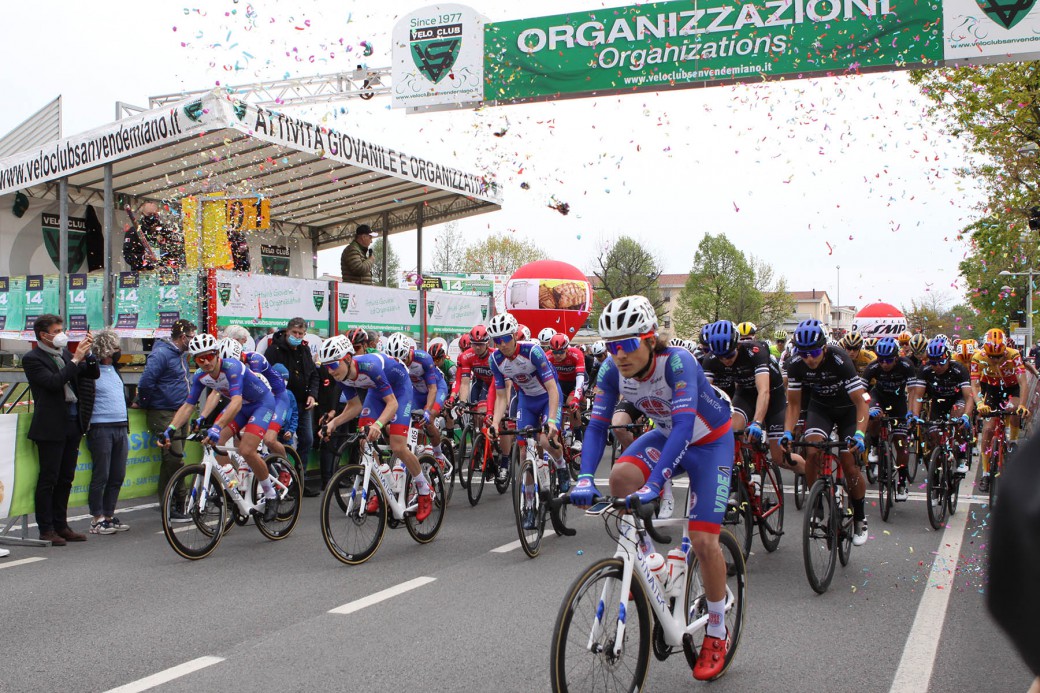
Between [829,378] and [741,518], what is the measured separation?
1528mm

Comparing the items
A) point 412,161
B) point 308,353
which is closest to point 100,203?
point 412,161

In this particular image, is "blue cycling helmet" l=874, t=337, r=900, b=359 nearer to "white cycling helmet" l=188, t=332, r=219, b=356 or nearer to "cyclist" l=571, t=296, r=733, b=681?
"cyclist" l=571, t=296, r=733, b=681

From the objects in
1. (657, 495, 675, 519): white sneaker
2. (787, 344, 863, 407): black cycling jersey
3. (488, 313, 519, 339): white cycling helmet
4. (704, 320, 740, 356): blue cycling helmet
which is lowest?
(657, 495, 675, 519): white sneaker

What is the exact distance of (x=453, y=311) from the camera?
2306 centimetres

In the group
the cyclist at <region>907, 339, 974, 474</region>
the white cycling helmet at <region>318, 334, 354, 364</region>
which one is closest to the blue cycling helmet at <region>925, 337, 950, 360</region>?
the cyclist at <region>907, 339, 974, 474</region>

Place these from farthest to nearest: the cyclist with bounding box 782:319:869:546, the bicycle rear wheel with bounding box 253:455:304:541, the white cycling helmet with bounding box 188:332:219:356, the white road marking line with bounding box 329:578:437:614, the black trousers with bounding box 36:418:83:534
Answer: the bicycle rear wheel with bounding box 253:455:304:541 → the black trousers with bounding box 36:418:83:534 → the white cycling helmet with bounding box 188:332:219:356 → the cyclist with bounding box 782:319:869:546 → the white road marking line with bounding box 329:578:437:614

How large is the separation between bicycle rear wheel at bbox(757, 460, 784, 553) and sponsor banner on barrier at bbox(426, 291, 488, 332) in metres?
14.9

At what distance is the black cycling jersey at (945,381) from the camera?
10312 millimetres

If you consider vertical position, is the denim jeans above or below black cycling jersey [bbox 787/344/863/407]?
below

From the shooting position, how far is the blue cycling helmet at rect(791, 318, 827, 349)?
293 inches

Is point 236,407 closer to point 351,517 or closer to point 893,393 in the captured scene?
point 351,517

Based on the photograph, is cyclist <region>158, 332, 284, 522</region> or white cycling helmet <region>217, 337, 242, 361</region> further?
white cycling helmet <region>217, 337, 242, 361</region>

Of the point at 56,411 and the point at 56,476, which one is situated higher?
the point at 56,411

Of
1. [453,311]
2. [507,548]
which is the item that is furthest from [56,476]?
[453,311]
